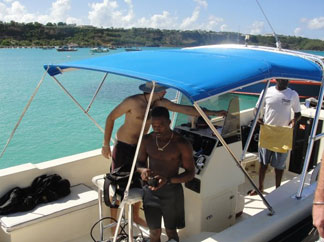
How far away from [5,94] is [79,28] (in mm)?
73809

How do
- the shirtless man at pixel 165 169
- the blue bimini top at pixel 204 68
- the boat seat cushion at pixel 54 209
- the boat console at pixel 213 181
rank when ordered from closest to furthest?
the blue bimini top at pixel 204 68, the shirtless man at pixel 165 169, the boat console at pixel 213 181, the boat seat cushion at pixel 54 209

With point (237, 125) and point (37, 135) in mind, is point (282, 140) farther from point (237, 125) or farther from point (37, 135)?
point (37, 135)

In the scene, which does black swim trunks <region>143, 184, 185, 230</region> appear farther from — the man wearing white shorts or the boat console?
the man wearing white shorts

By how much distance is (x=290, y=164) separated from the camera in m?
4.96

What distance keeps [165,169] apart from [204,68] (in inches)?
31.1

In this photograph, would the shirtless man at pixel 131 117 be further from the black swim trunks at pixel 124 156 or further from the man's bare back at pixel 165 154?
the man's bare back at pixel 165 154

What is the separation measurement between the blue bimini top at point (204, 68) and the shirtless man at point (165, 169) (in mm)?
330

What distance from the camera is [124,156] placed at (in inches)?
120

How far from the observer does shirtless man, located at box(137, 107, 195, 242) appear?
254 centimetres

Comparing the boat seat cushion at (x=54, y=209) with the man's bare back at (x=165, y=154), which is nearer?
the man's bare back at (x=165, y=154)

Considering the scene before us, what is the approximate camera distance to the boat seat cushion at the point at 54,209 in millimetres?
3030

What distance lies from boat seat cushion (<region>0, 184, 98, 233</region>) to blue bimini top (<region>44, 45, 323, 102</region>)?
1229 millimetres

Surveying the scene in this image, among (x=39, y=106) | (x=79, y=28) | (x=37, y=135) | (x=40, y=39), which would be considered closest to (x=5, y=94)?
(x=39, y=106)

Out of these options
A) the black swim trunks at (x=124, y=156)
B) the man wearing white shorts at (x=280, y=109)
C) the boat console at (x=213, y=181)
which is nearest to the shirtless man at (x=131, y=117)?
the black swim trunks at (x=124, y=156)
